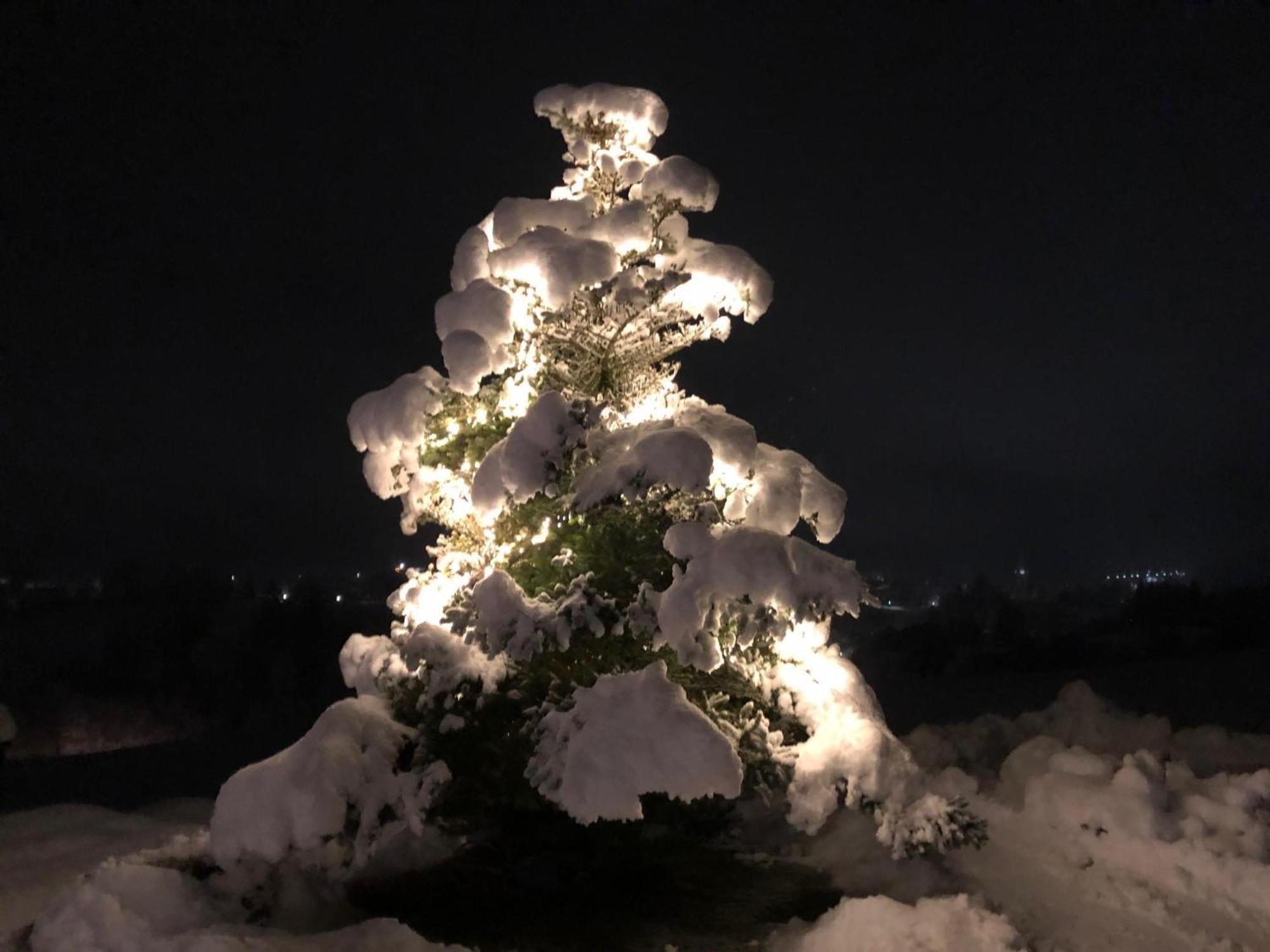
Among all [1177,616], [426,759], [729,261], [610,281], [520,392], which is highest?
[1177,616]

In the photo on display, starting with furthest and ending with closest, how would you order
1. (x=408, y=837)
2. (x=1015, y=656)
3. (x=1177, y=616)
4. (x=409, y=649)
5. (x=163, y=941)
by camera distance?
(x=1177, y=616), (x=1015, y=656), (x=408, y=837), (x=409, y=649), (x=163, y=941)

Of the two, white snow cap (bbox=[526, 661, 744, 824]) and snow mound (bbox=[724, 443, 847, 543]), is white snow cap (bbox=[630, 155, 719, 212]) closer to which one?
snow mound (bbox=[724, 443, 847, 543])

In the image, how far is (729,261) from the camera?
5.86 m

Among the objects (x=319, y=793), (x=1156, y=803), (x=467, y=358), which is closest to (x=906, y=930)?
(x=1156, y=803)

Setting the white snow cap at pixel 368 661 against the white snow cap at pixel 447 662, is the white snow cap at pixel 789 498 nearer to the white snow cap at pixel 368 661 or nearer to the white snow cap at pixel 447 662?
the white snow cap at pixel 447 662

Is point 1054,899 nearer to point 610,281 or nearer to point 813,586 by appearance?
point 813,586

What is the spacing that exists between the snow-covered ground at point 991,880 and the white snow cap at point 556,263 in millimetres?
3293

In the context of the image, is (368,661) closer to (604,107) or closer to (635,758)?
(635,758)

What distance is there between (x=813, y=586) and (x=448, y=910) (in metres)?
2.91

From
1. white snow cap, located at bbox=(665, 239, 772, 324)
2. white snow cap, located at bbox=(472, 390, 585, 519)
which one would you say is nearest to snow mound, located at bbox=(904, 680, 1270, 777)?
white snow cap, located at bbox=(665, 239, 772, 324)

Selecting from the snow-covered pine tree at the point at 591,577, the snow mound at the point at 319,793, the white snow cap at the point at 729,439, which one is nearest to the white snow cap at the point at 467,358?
the snow-covered pine tree at the point at 591,577

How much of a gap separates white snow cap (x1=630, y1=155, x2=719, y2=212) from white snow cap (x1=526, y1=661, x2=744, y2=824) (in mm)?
2959

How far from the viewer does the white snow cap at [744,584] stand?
465 centimetres

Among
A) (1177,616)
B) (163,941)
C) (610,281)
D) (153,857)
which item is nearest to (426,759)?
(163,941)
